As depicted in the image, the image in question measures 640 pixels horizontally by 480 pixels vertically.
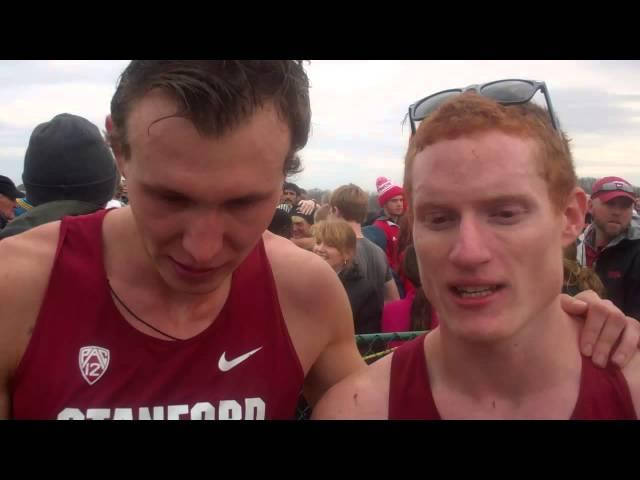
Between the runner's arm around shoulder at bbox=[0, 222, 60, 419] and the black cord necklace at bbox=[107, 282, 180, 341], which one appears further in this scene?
the black cord necklace at bbox=[107, 282, 180, 341]

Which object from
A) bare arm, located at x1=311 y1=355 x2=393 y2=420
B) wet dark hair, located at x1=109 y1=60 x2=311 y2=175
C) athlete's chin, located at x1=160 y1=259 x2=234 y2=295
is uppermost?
wet dark hair, located at x1=109 y1=60 x2=311 y2=175

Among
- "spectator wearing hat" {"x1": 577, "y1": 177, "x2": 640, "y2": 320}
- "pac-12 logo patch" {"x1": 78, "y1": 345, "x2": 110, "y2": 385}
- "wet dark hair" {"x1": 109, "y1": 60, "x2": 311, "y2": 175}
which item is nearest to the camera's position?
"wet dark hair" {"x1": 109, "y1": 60, "x2": 311, "y2": 175}

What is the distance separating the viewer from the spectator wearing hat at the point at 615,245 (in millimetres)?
5200

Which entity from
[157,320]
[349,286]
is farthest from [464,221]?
[349,286]

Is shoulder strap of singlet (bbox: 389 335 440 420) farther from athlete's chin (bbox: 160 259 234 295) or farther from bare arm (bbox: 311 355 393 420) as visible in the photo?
athlete's chin (bbox: 160 259 234 295)

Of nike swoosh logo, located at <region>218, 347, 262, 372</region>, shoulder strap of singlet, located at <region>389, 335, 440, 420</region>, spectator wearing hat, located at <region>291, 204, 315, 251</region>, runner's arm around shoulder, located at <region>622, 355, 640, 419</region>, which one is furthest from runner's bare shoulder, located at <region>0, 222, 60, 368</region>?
spectator wearing hat, located at <region>291, 204, 315, 251</region>

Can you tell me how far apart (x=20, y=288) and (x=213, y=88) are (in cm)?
91

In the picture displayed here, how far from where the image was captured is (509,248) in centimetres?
165

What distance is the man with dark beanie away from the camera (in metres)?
2.81

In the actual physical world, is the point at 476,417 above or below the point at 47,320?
below

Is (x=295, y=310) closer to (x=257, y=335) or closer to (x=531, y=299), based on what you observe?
(x=257, y=335)

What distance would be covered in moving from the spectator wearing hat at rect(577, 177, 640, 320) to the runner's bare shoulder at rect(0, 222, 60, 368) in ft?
15.2

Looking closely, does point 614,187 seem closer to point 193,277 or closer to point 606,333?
point 606,333

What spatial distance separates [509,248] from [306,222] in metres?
5.41
